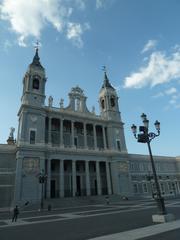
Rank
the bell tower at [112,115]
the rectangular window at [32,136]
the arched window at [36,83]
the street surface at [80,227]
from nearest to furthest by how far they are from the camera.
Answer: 1. the street surface at [80,227]
2. the rectangular window at [32,136]
3. the arched window at [36,83]
4. the bell tower at [112,115]

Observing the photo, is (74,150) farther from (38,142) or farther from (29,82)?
(29,82)

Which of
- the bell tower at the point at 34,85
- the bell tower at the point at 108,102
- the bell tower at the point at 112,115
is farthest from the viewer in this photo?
the bell tower at the point at 108,102

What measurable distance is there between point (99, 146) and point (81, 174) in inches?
339

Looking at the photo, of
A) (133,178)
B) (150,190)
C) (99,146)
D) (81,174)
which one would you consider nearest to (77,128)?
(99,146)

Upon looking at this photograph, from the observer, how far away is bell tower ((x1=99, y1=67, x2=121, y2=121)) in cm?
4869

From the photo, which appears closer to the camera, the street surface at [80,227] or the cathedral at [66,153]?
the street surface at [80,227]

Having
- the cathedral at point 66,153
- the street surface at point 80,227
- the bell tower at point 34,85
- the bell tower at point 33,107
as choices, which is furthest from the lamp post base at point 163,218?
the bell tower at point 34,85

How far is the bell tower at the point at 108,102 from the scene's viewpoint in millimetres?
48688

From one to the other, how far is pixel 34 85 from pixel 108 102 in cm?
1904

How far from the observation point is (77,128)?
4553 cm

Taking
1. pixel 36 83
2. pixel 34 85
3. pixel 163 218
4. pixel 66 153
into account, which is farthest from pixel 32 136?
pixel 163 218

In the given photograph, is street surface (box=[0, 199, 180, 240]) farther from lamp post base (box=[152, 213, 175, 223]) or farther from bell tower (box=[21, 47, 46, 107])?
bell tower (box=[21, 47, 46, 107])

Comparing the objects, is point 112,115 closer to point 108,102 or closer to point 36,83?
point 108,102

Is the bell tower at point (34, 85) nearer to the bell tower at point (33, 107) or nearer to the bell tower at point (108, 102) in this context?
the bell tower at point (33, 107)
